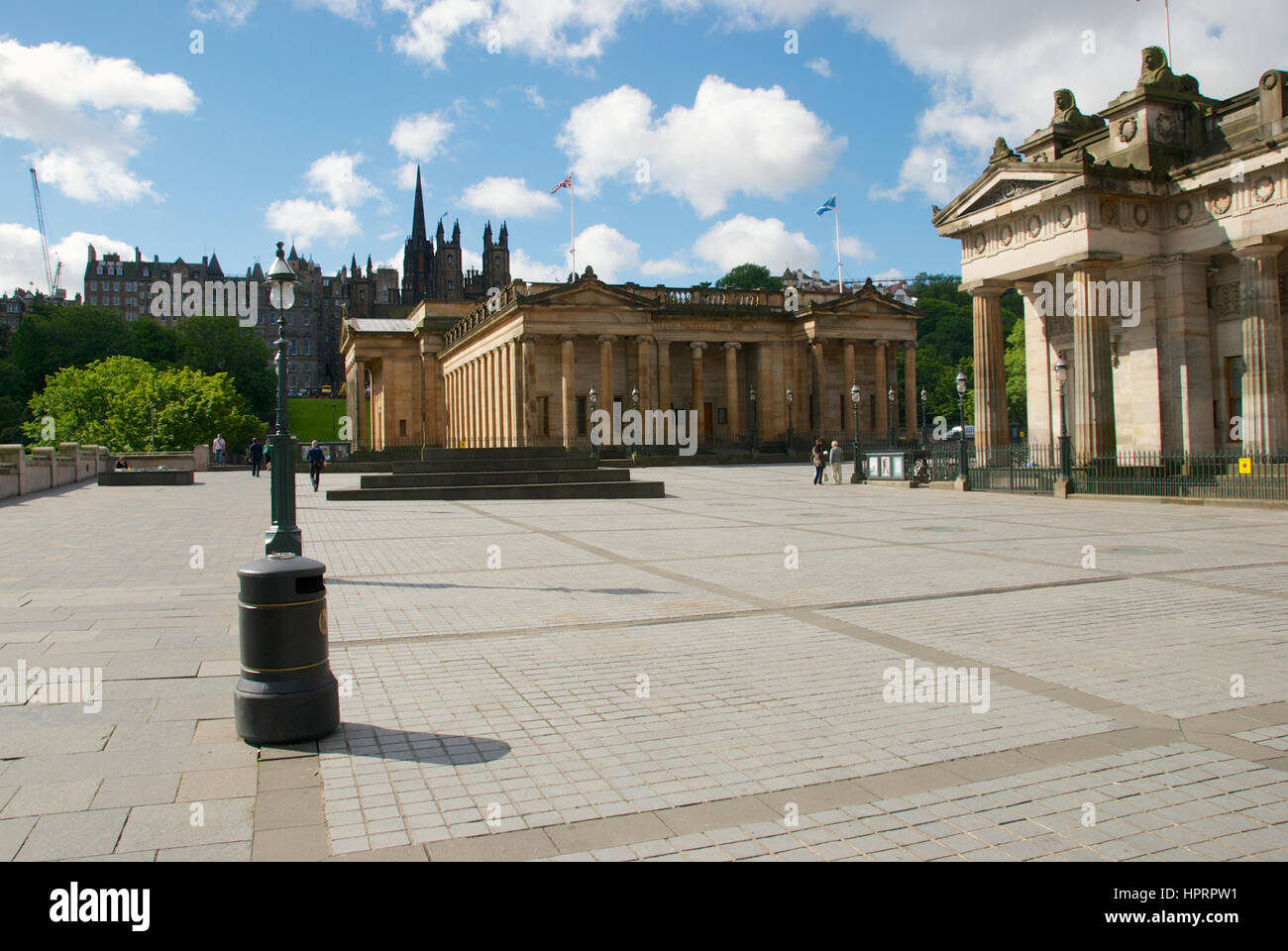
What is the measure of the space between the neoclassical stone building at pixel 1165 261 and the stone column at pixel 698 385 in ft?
116

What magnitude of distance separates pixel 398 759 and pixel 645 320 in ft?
189

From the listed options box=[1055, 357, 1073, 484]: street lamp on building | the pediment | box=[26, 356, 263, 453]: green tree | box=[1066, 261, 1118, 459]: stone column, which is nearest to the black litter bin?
box=[1055, 357, 1073, 484]: street lamp on building

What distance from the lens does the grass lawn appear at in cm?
12362

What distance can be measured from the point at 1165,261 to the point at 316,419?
388ft

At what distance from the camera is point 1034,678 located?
7035mm

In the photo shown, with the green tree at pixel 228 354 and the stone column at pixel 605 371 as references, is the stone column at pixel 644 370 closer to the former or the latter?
the stone column at pixel 605 371

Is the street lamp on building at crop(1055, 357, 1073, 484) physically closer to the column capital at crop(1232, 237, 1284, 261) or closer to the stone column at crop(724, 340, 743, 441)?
the column capital at crop(1232, 237, 1284, 261)

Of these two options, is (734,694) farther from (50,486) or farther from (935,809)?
(50,486)

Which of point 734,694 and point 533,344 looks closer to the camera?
point 734,694

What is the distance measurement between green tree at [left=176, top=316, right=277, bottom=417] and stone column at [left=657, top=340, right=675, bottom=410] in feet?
241

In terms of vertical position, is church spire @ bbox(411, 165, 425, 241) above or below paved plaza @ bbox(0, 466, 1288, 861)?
above

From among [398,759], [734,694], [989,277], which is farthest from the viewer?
[989,277]

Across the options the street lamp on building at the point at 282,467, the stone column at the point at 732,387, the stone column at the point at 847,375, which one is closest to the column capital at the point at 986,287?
the street lamp on building at the point at 282,467
